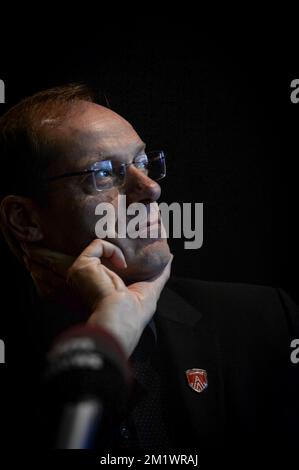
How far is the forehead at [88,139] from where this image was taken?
2.10 meters

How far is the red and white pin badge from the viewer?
6.61 feet

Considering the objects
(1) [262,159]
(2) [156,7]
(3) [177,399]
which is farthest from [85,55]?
(3) [177,399]

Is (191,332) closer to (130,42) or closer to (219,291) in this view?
(219,291)

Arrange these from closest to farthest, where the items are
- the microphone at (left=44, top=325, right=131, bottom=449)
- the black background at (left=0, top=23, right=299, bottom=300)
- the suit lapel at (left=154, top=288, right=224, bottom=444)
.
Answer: the microphone at (left=44, top=325, right=131, bottom=449), the suit lapel at (left=154, top=288, right=224, bottom=444), the black background at (left=0, top=23, right=299, bottom=300)

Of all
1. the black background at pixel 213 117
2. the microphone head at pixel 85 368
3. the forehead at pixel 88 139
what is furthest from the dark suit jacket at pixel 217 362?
the microphone head at pixel 85 368

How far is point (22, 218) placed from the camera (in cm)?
225

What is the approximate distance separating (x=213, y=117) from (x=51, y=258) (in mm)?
996

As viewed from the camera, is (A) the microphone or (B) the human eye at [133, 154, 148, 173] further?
(B) the human eye at [133, 154, 148, 173]

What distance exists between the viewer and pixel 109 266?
2.02 metres

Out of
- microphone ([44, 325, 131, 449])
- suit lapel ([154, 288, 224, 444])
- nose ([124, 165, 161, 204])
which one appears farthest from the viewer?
nose ([124, 165, 161, 204])

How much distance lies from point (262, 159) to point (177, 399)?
1.17 meters

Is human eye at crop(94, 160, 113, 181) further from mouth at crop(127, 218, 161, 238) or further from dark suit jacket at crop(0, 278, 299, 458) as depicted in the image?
dark suit jacket at crop(0, 278, 299, 458)

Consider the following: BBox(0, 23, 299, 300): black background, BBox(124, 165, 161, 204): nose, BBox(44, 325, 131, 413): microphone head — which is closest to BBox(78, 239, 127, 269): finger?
BBox(124, 165, 161, 204): nose
